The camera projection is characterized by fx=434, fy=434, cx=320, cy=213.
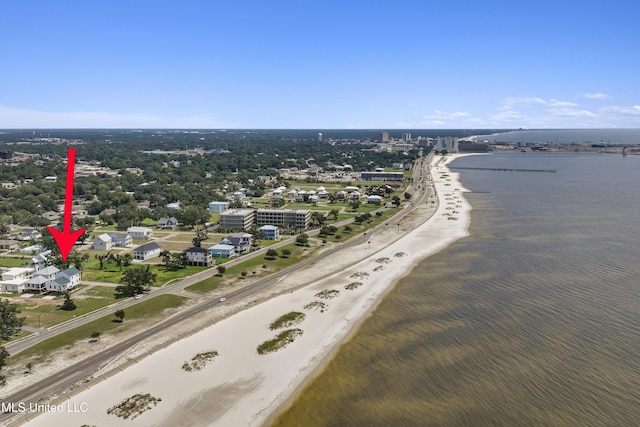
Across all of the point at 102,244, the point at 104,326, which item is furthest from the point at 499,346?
the point at 102,244

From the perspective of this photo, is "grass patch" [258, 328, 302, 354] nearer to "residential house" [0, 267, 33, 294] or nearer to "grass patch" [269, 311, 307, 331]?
"grass patch" [269, 311, 307, 331]

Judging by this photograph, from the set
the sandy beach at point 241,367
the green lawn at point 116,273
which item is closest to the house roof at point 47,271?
the green lawn at point 116,273

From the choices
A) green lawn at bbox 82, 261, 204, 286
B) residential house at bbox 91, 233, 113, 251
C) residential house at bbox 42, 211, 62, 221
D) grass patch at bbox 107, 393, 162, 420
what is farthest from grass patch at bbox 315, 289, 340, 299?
residential house at bbox 42, 211, 62, 221

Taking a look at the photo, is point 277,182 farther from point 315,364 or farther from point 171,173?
point 315,364

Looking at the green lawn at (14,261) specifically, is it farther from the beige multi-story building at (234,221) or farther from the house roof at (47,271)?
the beige multi-story building at (234,221)

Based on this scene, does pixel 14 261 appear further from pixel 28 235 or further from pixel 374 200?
pixel 374 200

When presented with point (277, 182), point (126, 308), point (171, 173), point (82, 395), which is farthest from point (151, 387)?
point (171, 173)

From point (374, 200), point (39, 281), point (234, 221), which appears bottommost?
point (39, 281)
